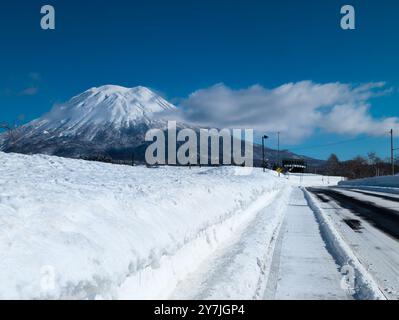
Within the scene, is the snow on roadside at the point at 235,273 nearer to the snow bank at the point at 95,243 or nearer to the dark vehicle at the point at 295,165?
the snow bank at the point at 95,243

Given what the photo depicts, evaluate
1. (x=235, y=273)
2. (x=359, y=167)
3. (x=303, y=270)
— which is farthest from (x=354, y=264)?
(x=359, y=167)

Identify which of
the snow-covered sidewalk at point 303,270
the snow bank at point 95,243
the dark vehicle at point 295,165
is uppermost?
the dark vehicle at point 295,165

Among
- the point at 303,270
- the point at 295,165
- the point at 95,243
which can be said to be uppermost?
the point at 295,165

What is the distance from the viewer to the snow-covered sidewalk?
5410 millimetres

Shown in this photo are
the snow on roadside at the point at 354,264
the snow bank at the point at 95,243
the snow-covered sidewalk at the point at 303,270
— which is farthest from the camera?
the snow-covered sidewalk at the point at 303,270

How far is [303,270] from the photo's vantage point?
21.6ft

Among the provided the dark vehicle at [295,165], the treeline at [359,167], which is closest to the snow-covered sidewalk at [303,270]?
the dark vehicle at [295,165]

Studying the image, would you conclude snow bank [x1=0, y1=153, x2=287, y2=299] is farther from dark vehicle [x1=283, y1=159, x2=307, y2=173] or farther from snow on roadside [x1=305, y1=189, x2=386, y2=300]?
dark vehicle [x1=283, y1=159, x2=307, y2=173]

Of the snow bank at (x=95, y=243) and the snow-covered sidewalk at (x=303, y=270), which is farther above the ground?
the snow bank at (x=95, y=243)

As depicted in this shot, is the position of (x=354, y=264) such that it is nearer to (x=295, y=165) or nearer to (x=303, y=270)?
(x=303, y=270)

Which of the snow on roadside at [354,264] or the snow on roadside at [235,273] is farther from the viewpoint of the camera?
the snow on roadside at [354,264]

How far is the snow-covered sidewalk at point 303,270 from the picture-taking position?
5.41 m

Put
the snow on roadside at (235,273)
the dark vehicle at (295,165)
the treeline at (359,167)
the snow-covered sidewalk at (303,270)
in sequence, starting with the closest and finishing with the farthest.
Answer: the snow on roadside at (235,273) → the snow-covered sidewalk at (303,270) → the dark vehicle at (295,165) → the treeline at (359,167)

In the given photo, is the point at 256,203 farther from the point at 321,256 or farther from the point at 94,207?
the point at 94,207
